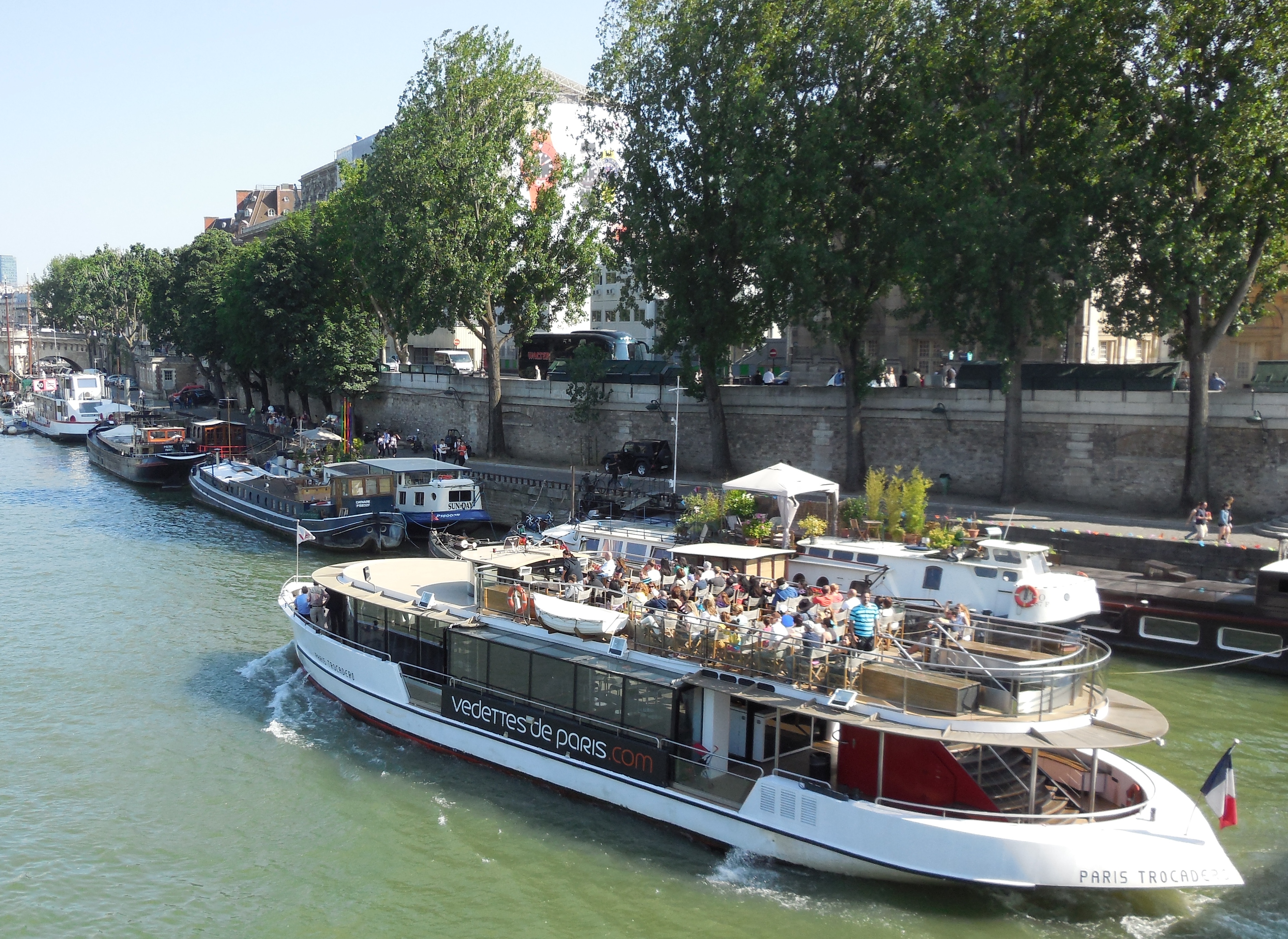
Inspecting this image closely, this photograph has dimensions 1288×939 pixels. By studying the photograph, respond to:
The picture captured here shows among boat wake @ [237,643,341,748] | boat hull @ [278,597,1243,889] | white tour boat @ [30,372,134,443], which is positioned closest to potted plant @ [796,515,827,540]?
boat hull @ [278,597,1243,889]

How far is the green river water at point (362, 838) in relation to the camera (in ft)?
41.7

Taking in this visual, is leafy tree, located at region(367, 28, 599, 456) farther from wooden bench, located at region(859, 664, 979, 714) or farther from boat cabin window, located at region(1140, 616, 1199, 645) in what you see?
wooden bench, located at region(859, 664, 979, 714)

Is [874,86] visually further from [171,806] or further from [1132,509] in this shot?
[171,806]

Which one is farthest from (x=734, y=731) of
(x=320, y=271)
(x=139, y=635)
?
(x=320, y=271)

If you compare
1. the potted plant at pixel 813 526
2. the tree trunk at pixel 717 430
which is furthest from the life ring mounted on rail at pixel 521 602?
the tree trunk at pixel 717 430

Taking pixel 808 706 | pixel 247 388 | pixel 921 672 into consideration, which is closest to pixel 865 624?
pixel 921 672

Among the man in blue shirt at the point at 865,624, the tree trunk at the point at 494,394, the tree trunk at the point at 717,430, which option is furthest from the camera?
the tree trunk at the point at 494,394

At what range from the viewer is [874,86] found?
31.3 metres

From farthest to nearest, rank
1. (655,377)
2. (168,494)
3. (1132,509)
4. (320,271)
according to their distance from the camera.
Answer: (320,271)
(168,494)
(655,377)
(1132,509)

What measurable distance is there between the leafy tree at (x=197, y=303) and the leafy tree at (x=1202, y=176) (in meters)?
54.5

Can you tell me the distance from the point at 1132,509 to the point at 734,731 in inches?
795

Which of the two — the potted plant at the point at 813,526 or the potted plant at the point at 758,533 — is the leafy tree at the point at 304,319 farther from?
the potted plant at the point at 813,526

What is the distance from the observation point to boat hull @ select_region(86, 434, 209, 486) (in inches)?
1928

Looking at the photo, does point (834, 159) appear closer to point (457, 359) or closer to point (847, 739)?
point (847, 739)
